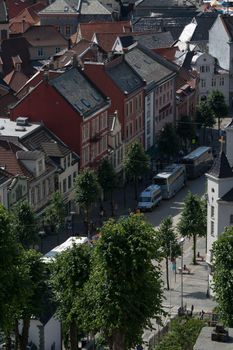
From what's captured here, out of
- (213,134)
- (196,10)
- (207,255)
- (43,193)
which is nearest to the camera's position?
(207,255)

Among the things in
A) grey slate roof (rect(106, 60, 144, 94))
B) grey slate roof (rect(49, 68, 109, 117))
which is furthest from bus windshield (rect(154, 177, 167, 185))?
grey slate roof (rect(106, 60, 144, 94))

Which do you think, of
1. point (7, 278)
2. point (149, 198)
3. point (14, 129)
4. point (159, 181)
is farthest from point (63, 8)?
point (7, 278)

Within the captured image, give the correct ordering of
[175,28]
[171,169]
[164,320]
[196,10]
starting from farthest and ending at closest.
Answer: [196,10] < [175,28] < [171,169] < [164,320]

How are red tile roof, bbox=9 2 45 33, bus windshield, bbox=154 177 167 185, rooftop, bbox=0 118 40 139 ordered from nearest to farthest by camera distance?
rooftop, bbox=0 118 40 139
bus windshield, bbox=154 177 167 185
red tile roof, bbox=9 2 45 33

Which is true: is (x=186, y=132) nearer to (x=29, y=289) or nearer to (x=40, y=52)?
(x=40, y=52)

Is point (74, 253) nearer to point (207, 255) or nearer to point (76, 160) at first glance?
point (207, 255)

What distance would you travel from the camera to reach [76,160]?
337ft

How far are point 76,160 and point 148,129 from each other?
20.1 meters

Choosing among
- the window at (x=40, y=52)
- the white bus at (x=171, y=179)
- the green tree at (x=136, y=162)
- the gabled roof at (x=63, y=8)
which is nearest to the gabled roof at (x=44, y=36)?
the window at (x=40, y=52)

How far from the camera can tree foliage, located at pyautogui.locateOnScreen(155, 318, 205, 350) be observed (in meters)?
64.8

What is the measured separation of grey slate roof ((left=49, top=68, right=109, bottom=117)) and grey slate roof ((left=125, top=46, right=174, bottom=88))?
36.9ft

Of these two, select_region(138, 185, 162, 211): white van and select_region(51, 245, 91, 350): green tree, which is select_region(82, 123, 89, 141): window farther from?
select_region(51, 245, 91, 350): green tree

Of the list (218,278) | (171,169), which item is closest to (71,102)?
(171,169)

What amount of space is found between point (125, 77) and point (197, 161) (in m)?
10.1
